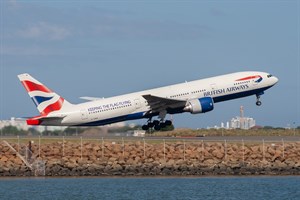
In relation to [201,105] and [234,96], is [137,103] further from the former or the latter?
[234,96]

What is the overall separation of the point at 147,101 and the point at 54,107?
9029 mm

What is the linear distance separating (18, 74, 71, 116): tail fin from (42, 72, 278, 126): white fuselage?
3.09ft

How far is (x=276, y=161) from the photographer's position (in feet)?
366

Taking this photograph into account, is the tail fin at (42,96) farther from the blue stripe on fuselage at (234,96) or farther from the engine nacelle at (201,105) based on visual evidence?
the blue stripe on fuselage at (234,96)

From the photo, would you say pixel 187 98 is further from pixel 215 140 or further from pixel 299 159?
pixel 299 159

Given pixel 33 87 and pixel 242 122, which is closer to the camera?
pixel 33 87

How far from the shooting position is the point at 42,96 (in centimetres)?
11700

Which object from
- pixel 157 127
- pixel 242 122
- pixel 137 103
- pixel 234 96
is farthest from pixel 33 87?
pixel 242 122

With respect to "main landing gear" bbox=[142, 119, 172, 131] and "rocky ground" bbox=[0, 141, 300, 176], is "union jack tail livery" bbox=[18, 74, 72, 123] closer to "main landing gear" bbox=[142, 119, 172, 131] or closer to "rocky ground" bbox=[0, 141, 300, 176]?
"rocky ground" bbox=[0, 141, 300, 176]

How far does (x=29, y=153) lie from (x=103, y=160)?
22.2ft

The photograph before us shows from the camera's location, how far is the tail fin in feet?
380

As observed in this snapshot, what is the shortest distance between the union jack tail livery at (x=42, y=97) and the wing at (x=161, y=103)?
8056 mm

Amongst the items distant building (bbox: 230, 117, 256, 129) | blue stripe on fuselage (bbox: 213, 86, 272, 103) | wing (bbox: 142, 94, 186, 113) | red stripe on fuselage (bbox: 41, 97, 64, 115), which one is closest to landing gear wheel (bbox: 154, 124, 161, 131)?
wing (bbox: 142, 94, 186, 113)

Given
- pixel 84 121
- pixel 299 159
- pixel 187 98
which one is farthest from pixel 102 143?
pixel 299 159
